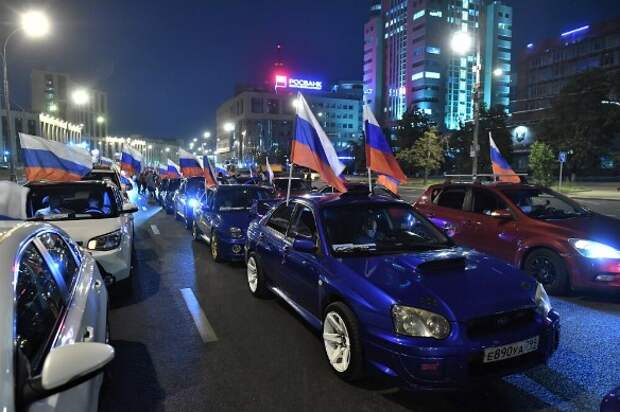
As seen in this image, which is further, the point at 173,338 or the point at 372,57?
the point at 372,57

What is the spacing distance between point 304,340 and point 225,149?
511 feet

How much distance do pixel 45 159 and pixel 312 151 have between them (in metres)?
5.71

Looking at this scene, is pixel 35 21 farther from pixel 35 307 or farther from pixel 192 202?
pixel 35 307

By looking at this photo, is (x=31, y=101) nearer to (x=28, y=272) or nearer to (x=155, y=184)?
(x=155, y=184)

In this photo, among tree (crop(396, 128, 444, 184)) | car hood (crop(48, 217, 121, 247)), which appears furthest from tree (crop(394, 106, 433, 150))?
car hood (crop(48, 217, 121, 247))

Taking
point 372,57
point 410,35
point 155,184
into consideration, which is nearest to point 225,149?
point 372,57

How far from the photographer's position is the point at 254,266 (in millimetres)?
6695

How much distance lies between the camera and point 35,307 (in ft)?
7.94

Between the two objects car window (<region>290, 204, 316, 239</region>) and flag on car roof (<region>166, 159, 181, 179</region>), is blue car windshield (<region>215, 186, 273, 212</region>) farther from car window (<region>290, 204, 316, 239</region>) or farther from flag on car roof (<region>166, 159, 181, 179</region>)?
flag on car roof (<region>166, 159, 181, 179</region>)

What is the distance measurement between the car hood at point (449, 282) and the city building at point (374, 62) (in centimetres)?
13872

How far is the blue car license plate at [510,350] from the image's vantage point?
3.41m

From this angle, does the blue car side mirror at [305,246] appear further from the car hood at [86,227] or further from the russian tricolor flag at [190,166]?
the russian tricolor flag at [190,166]

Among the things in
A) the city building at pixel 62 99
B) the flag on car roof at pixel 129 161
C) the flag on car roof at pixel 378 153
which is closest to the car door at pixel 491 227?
the flag on car roof at pixel 378 153

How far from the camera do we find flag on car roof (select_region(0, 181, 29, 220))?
19.2 feet
